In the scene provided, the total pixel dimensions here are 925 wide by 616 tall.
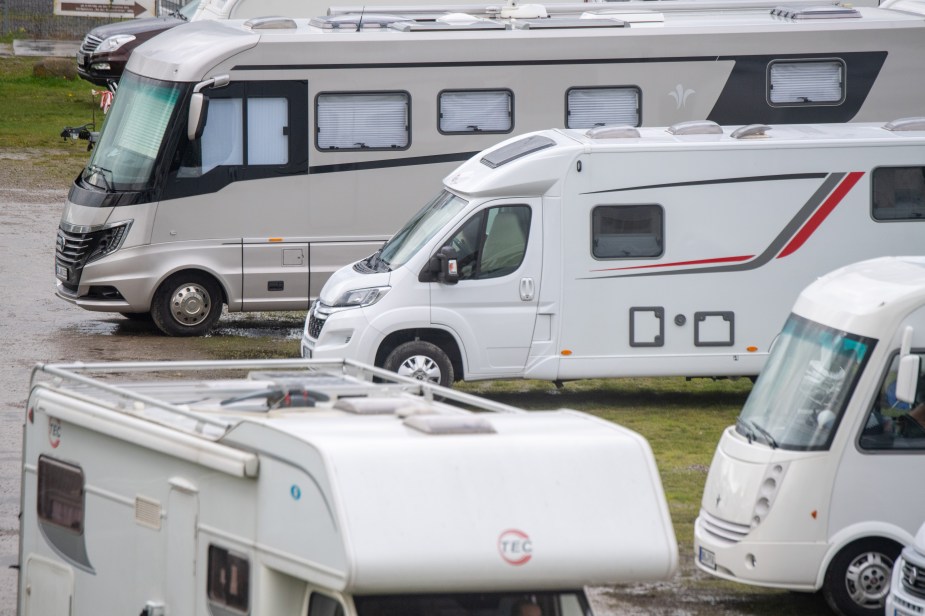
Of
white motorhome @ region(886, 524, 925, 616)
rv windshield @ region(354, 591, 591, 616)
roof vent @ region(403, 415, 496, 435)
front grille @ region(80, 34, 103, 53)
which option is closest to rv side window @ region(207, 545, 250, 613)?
rv windshield @ region(354, 591, 591, 616)

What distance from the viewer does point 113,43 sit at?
84.1 feet

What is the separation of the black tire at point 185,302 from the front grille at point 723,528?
9.16m

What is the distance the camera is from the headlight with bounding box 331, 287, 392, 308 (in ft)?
46.8

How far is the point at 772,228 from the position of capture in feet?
47.5

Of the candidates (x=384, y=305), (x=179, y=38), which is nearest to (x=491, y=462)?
(x=384, y=305)

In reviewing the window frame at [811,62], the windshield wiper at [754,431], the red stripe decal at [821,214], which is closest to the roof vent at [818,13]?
the window frame at [811,62]

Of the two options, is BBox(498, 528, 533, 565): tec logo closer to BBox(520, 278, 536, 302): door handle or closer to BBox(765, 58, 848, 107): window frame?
BBox(520, 278, 536, 302): door handle

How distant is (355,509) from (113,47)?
21552 millimetres

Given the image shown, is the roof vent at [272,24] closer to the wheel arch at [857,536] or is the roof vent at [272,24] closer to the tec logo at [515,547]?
the wheel arch at [857,536]

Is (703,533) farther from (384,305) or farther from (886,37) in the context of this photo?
(886,37)

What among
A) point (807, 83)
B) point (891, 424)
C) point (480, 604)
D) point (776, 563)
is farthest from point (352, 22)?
point (480, 604)

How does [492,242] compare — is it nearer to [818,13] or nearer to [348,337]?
[348,337]

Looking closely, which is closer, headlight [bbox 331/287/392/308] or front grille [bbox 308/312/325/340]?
headlight [bbox 331/287/392/308]

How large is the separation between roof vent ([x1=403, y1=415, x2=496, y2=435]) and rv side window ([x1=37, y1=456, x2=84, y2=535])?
205 centimetres
